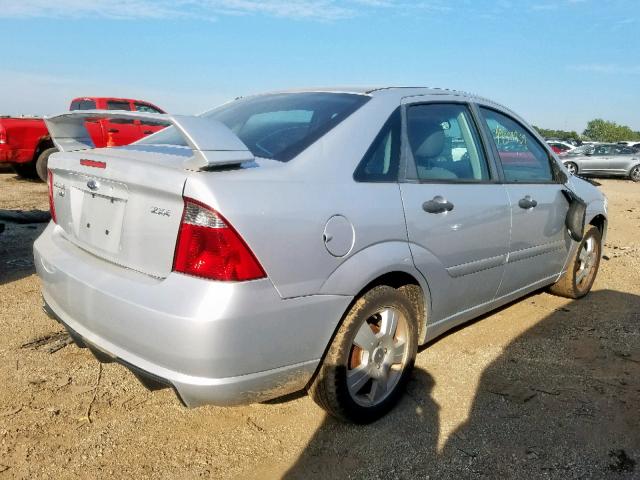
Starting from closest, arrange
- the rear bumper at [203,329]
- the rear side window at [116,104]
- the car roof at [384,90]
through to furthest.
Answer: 1. the rear bumper at [203,329]
2. the car roof at [384,90]
3. the rear side window at [116,104]

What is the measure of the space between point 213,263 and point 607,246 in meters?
6.53

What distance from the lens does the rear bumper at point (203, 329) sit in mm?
1840

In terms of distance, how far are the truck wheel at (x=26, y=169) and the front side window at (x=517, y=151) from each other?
10165 millimetres

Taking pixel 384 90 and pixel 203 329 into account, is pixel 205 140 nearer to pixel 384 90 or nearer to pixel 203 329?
pixel 203 329

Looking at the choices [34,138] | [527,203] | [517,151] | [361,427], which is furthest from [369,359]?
[34,138]

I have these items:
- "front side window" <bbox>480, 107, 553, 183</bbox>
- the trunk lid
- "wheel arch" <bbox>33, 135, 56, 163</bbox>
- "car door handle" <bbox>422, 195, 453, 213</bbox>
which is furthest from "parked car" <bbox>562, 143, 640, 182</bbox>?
the trunk lid

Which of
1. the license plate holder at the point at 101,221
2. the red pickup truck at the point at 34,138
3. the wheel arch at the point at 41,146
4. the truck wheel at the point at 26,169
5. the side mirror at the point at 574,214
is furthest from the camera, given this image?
the truck wheel at the point at 26,169

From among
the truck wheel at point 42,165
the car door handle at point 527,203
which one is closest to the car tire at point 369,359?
the car door handle at point 527,203

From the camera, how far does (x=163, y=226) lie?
1.94 meters

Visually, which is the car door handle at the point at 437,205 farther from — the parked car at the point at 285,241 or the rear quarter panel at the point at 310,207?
the rear quarter panel at the point at 310,207

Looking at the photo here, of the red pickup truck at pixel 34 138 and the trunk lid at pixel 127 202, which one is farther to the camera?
the red pickup truck at pixel 34 138

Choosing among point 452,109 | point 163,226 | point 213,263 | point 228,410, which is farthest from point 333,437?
point 452,109

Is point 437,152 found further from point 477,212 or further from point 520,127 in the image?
point 520,127

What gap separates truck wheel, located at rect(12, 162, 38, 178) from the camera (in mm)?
Result: 10852
